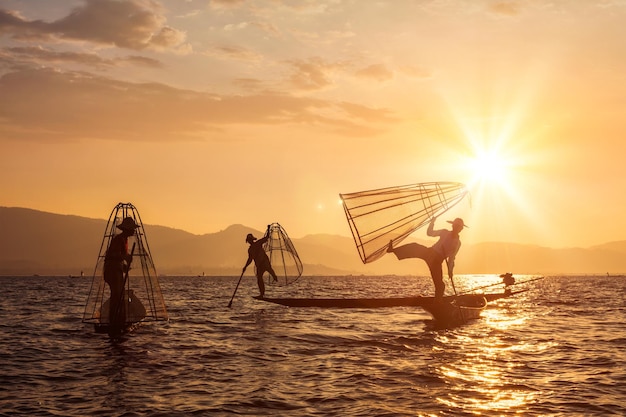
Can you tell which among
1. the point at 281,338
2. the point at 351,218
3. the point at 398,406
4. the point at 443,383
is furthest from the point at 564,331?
the point at 398,406

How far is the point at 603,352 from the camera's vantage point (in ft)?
72.0

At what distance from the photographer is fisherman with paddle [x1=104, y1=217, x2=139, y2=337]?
76.9 ft

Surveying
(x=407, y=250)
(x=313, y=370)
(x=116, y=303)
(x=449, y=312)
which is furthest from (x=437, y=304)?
(x=116, y=303)

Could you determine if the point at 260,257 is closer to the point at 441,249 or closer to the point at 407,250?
the point at 407,250

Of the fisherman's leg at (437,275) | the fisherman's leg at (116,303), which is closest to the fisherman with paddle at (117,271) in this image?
the fisherman's leg at (116,303)

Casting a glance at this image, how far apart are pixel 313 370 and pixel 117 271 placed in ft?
30.1

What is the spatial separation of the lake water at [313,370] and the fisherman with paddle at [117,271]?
A: 73 cm

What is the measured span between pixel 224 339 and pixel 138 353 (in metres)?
4.59

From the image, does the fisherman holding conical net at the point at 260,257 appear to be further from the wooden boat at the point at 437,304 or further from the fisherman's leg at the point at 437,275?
the fisherman's leg at the point at 437,275

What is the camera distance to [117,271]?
2347 cm

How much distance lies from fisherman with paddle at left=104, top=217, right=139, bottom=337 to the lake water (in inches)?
28.9

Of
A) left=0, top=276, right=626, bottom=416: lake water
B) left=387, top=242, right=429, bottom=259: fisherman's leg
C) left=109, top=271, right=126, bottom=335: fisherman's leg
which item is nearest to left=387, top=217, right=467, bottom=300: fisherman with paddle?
left=387, top=242, right=429, bottom=259: fisherman's leg

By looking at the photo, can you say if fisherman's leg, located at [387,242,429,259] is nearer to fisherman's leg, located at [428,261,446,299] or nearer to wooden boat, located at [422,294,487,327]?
fisherman's leg, located at [428,261,446,299]

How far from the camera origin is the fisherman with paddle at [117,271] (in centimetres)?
2344
